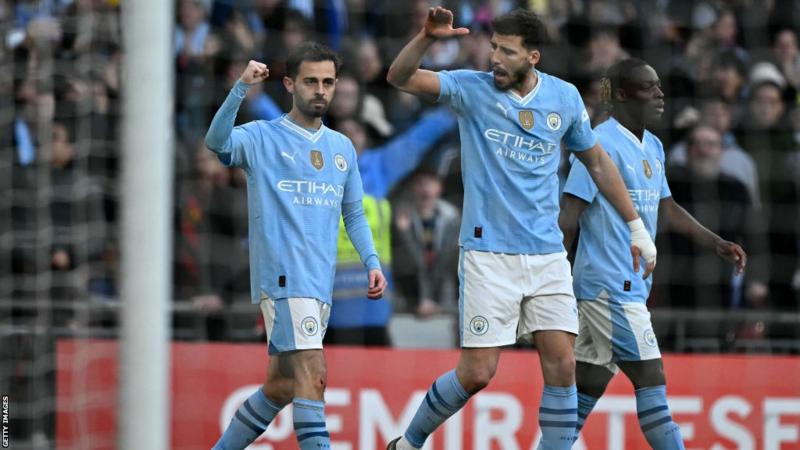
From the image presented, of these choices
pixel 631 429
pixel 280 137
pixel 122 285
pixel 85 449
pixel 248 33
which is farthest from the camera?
pixel 248 33

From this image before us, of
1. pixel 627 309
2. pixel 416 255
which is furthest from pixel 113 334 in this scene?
pixel 627 309

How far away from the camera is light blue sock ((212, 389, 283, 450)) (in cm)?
581

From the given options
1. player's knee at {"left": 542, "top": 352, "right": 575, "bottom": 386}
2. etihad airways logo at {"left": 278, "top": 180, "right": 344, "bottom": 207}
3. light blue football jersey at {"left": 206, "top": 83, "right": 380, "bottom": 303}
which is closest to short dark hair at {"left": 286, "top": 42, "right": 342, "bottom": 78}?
A: light blue football jersey at {"left": 206, "top": 83, "right": 380, "bottom": 303}

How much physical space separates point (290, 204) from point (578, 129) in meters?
1.22

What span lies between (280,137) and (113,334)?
1.97 m

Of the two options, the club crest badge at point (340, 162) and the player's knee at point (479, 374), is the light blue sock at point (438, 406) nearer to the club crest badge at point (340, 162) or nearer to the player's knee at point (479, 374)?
the player's knee at point (479, 374)

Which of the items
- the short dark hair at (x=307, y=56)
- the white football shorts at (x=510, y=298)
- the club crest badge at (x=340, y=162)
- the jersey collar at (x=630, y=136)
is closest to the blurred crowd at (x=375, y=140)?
the jersey collar at (x=630, y=136)

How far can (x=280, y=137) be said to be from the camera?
5707 mm

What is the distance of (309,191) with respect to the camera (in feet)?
18.5

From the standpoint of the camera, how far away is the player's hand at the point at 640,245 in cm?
559

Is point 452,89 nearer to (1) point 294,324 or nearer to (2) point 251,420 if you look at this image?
(1) point 294,324

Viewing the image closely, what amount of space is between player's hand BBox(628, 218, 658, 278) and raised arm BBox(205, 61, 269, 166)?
162 centimetres

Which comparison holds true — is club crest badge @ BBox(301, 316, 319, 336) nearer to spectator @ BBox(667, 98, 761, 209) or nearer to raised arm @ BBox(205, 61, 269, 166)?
raised arm @ BBox(205, 61, 269, 166)

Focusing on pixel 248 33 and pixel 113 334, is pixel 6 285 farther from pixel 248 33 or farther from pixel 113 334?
pixel 248 33
